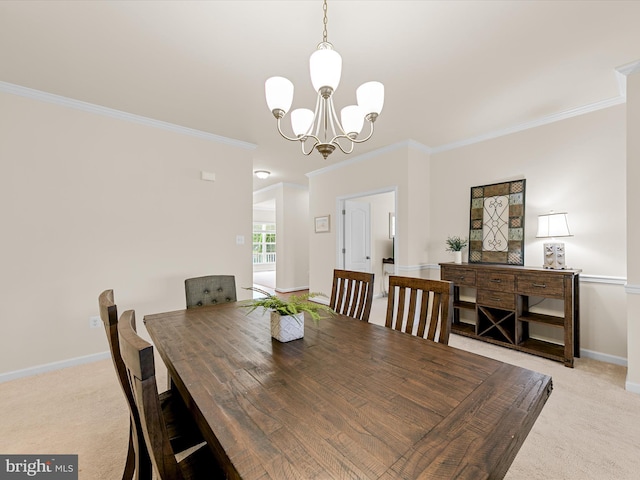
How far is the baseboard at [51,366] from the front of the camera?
94.7 inches

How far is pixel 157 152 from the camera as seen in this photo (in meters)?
3.15

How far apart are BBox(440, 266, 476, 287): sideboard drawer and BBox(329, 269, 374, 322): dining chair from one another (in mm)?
1847

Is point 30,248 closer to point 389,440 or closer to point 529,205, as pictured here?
point 389,440

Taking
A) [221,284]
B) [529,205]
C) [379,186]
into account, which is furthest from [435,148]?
[221,284]

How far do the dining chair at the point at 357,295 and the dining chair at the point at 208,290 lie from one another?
36.6 inches

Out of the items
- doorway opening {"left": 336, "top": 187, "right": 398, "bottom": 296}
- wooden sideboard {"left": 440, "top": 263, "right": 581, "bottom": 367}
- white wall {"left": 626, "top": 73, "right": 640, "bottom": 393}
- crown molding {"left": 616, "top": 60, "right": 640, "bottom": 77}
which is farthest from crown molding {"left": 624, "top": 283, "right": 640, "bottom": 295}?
doorway opening {"left": 336, "top": 187, "right": 398, "bottom": 296}

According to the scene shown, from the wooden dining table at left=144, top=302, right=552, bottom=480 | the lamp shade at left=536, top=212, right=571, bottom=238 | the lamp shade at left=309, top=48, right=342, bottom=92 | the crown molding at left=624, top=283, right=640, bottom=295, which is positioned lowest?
the wooden dining table at left=144, top=302, right=552, bottom=480

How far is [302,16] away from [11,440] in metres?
3.10

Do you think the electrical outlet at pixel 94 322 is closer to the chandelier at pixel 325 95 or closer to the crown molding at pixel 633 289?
the chandelier at pixel 325 95

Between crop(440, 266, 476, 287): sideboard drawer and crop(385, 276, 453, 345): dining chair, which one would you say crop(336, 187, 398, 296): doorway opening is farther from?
crop(385, 276, 453, 345): dining chair

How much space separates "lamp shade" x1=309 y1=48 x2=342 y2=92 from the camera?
1342mm

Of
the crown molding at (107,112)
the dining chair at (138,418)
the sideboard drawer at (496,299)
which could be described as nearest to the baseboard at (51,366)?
the dining chair at (138,418)

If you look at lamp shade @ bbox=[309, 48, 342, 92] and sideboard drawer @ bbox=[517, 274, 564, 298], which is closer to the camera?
lamp shade @ bbox=[309, 48, 342, 92]

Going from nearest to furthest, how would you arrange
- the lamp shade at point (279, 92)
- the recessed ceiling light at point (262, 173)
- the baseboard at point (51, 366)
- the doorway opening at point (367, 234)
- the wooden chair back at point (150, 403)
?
the wooden chair back at point (150, 403), the lamp shade at point (279, 92), the baseboard at point (51, 366), the doorway opening at point (367, 234), the recessed ceiling light at point (262, 173)
